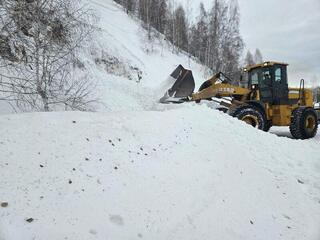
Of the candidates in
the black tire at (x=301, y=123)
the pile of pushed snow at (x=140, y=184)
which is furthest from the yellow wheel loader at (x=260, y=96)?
the pile of pushed snow at (x=140, y=184)

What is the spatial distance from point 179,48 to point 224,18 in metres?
5.62

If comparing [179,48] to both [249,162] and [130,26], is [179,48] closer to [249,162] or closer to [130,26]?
[130,26]

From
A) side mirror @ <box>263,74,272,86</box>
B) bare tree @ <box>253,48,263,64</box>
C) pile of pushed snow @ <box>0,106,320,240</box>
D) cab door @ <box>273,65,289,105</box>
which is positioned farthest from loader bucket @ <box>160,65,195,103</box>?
bare tree @ <box>253,48,263,64</box>

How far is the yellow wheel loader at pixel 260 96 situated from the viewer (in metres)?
9.84

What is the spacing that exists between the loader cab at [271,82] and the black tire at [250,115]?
3.85ft

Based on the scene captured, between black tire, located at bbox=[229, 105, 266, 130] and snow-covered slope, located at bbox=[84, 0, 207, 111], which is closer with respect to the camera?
black tire, located at bbox=[229, 105, 266, 130]

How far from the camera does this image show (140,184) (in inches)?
152

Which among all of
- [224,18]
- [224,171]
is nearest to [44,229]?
[224,171]

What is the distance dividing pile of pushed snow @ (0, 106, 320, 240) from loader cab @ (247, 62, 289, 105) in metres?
4.94

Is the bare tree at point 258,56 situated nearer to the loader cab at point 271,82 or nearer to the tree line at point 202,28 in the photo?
the tree line at point 202,28

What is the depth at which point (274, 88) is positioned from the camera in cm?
1045

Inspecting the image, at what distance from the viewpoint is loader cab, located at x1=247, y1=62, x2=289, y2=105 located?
34.1 ft

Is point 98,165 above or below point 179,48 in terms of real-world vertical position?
below

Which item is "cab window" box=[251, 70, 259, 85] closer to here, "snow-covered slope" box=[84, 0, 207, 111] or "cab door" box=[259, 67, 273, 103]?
"cab door" box=[259, 67, 273, 103]
